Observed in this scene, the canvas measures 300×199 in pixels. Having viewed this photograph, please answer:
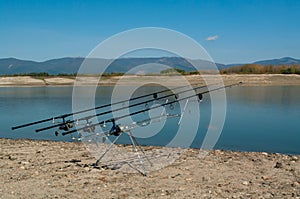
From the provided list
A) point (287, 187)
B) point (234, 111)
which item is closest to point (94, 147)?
point (287, 187)

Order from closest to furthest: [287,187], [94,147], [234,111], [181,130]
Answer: [287,187] → [94,147] → [181,130] → [234,111]

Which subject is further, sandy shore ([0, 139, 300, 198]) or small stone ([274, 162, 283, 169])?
small stone ([274, 162, 283, 169])

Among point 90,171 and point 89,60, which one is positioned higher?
point 89,60

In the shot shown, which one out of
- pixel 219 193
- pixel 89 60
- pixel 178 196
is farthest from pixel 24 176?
pixel 219 193

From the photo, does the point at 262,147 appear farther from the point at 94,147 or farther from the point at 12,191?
the point at 12,191

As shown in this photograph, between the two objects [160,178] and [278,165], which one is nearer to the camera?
[160,178]

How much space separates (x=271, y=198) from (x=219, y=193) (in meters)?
0.74

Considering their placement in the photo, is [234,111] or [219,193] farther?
[234,111]

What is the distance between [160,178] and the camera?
5.96 m

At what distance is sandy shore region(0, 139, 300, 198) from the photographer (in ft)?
17.1

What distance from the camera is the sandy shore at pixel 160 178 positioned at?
5223 millimetres

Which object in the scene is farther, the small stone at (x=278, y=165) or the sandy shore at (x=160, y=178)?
the small stone at (x=278, y=165)

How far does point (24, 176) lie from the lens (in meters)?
6.07

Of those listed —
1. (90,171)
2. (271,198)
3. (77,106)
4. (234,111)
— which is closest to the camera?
(271,198)
